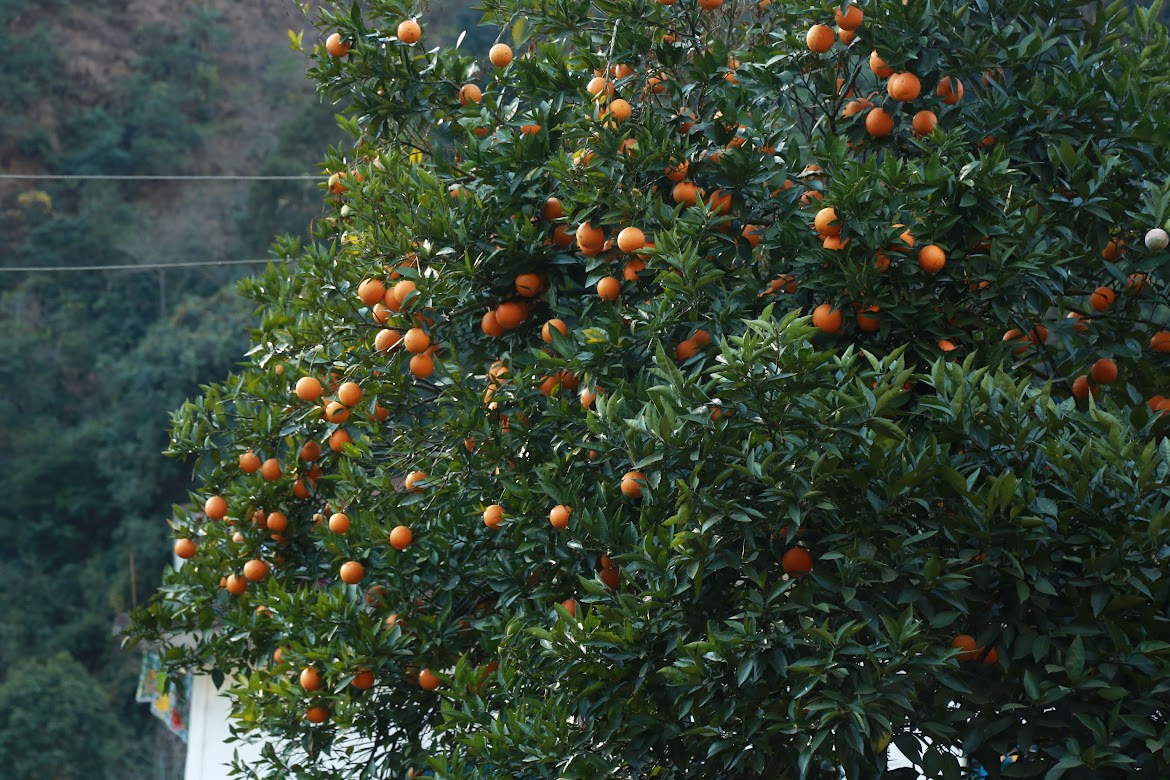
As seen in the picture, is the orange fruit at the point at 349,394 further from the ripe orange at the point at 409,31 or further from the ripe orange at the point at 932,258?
the ripe orange at the point at 932,258

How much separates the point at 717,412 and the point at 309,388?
1.41 m

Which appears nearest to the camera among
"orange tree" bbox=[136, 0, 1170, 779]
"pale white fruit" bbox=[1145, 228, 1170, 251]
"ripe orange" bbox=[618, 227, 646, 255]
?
"orange tree" bbox=[136, 0, 1170, 779]

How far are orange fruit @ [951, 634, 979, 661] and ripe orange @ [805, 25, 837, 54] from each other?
134 centimetres

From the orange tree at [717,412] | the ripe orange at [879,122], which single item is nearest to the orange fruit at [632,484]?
the orange tree at [717,412]

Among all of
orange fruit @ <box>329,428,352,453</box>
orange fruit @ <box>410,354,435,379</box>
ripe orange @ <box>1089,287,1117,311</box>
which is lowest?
orange fruit @ <box>329,428,352,453</box>

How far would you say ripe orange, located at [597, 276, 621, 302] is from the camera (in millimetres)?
2865

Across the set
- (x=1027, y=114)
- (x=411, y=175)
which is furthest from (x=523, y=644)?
(x=1027, y=114)

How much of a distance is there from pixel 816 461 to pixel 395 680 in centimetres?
150

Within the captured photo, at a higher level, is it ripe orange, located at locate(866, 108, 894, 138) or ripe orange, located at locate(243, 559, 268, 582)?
ripe orange, located at locate(866, 108, 894, 138)

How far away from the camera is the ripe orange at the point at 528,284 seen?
3.06 meters

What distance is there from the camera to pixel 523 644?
2693 millimetres

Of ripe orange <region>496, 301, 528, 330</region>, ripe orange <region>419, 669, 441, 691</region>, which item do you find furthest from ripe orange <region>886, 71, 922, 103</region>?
ripe orange <region>419, 669, 441, 691</region>

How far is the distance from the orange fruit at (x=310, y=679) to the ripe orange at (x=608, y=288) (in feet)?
4.01

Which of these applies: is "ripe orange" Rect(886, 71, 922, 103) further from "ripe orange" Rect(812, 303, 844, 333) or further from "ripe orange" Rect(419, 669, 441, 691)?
"ripe orange" Rect(419, 669, 441, 691)
